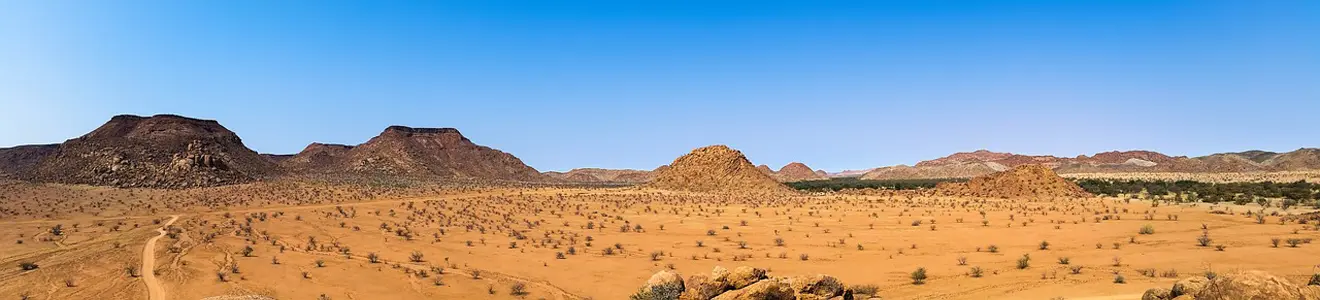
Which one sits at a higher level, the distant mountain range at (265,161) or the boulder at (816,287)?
the distant mountain range at (265,161)

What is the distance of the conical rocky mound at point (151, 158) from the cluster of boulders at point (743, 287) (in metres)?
47.6

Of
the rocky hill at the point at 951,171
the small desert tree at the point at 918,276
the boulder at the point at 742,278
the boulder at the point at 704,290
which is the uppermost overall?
the rocky hill at the point at 951,171

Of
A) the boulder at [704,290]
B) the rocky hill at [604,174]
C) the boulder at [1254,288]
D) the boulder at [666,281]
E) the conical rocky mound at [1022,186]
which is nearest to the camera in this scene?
the boulder at [1254,288]

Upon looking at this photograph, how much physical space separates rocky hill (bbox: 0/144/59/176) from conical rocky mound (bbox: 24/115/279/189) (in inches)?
1095

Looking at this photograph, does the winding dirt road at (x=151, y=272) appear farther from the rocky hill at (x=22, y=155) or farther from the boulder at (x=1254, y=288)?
the rocky hill at (x=22, y=155)

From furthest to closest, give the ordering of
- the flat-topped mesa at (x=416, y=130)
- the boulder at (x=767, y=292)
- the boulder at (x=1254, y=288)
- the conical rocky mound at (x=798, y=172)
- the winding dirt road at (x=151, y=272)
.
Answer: the conical rocky mound at (x=798, y=172) → the flat-topped mesa at (x=416, y=130) → the winding dirt road at (x=151, y=272) → the boulder at (x=767, y=292) → the boulder at (x=1254, y=288)

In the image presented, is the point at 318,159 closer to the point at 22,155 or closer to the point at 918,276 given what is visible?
the point at 22,155

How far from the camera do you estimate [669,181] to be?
180 feet

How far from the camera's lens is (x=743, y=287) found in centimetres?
870

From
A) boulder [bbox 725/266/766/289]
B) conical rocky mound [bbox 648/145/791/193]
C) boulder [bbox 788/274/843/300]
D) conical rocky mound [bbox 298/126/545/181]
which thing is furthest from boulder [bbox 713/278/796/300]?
conical rocky mound [bbox 298/126/545/181]

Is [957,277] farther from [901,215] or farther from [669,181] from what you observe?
[669,181]

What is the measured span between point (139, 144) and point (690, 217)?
5223 cm

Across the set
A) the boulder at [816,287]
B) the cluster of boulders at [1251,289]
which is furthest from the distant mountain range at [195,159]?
the cluster of boulders at [1251,289]

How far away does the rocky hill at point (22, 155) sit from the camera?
74.3 m
